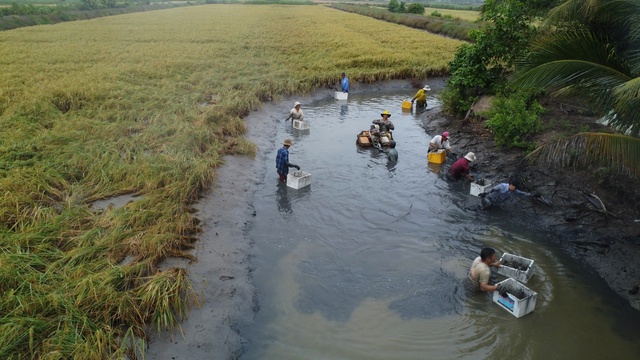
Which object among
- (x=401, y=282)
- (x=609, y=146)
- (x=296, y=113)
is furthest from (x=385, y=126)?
(x=609, y=146)

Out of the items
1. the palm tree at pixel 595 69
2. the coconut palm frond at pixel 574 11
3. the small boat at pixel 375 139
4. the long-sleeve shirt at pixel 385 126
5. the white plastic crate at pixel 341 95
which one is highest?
the coconut palm frond at pixel 574 11

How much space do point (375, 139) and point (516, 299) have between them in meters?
8.78

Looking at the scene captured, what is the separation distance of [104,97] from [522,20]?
15507 millimetres

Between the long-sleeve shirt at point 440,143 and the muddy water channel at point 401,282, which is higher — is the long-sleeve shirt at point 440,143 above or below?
above

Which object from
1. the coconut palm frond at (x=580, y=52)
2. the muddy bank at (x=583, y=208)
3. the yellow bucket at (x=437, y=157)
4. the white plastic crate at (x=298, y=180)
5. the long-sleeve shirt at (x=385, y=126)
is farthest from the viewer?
the long-sleeve shirt at (x=385, y=126)

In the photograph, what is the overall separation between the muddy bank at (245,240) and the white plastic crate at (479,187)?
909mm

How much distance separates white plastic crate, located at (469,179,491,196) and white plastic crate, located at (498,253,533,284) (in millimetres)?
3191

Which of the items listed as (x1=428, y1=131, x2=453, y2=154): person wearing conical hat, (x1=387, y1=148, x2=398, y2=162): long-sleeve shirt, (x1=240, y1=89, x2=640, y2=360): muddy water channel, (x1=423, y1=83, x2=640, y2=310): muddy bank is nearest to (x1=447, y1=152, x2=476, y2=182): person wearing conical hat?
(x1=240, y1=89, x2=640, y2=360): muddy water channel

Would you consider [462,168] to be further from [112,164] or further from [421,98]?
[112,164]

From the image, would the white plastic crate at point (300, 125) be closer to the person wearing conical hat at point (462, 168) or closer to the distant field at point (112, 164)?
the distant field at point (112, 164)

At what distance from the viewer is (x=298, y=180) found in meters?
11.4

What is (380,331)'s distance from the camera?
22.4 ft

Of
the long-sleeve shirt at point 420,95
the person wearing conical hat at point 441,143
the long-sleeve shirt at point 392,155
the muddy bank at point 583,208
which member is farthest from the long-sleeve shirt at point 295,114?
the muddy bank at point 583,208

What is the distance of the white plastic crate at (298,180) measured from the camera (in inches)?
449
